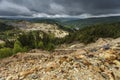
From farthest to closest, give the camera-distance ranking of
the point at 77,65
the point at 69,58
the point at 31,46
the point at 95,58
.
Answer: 1. the point at 31,46
2. the point at 95,58
3. the point at 69,58
4. the point at 77,65

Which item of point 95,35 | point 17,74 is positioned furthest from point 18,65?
point 95,35

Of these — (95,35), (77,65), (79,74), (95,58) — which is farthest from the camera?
(95,35)

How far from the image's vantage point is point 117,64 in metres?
36.8

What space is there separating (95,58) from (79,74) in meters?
8.93

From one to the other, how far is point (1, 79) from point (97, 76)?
1441cm

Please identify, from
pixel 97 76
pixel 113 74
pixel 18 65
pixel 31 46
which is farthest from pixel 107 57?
pixel 31 46

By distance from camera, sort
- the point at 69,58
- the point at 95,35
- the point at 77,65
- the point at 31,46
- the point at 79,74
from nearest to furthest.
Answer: the point at 79,74, the point at 77,65, the point at 69,58, the point at 31,46, the point at 95,35

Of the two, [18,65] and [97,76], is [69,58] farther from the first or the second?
[18,65]

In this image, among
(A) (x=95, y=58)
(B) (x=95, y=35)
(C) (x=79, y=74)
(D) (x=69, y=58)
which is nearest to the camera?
(C) (x=79, y=74)

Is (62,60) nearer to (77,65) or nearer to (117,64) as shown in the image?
(77,65)

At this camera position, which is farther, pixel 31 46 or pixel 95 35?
pixel 95 35

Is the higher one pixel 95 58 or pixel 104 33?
pixel 95 58

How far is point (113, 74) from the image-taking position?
3247 centimetres

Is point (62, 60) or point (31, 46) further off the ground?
point (62, 60)
